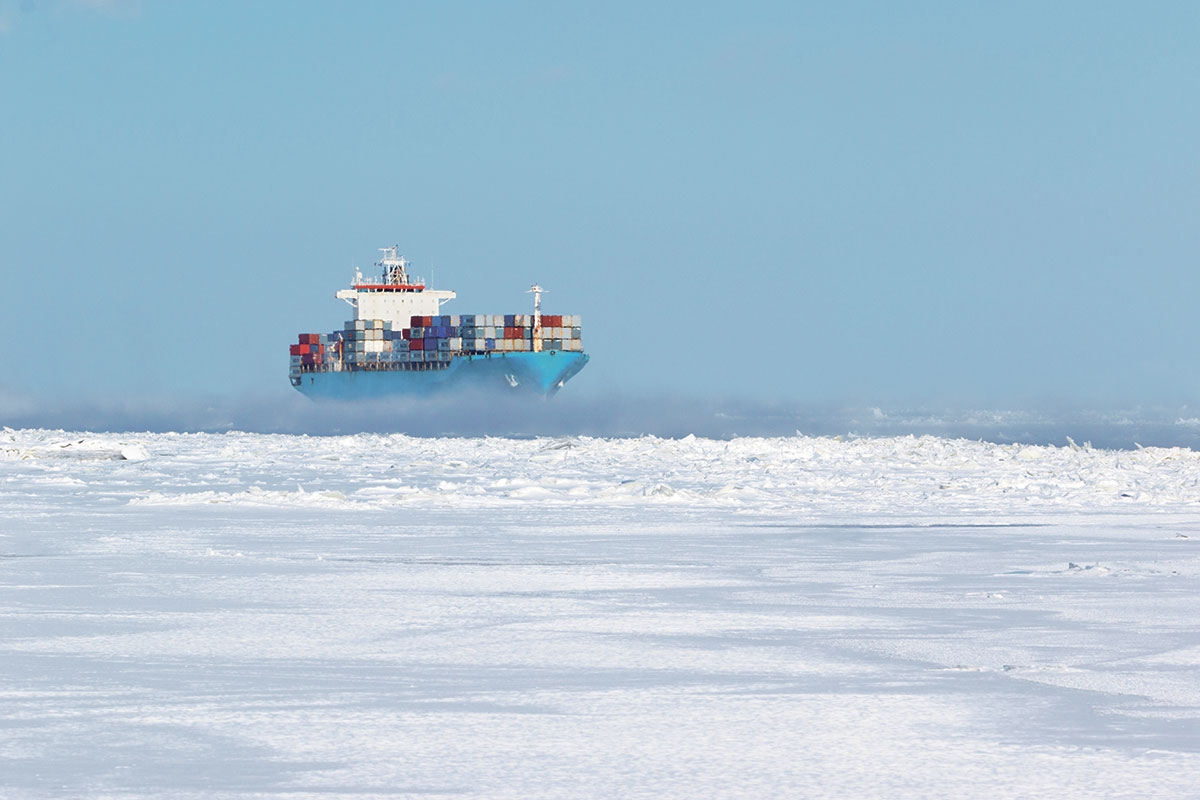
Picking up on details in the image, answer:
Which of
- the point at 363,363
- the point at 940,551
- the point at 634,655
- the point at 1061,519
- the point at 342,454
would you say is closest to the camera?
the point at 634,655

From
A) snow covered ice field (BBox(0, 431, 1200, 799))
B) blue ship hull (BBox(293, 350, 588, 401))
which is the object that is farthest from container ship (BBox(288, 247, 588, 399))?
snow covered ice field (BBox(0, 431, 1200, 799))

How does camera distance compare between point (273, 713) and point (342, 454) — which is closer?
point (273, 713)

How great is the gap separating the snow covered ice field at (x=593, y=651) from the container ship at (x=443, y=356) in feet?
229

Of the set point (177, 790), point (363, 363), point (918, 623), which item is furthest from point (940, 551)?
point (363, 363)

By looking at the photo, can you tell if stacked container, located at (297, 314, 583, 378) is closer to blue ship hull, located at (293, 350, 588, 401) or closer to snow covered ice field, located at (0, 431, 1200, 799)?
blue ship hull, located at (293, 350, 588, 401)

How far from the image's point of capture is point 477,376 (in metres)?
83.6

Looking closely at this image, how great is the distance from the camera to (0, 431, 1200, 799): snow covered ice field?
4.12 meters

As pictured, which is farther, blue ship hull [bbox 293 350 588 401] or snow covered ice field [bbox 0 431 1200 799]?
blue ship hull [bbox 293 350 588 401]

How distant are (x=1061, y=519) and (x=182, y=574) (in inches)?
318

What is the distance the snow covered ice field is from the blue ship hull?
228 feet

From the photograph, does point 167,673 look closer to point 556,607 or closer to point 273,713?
point 273,713

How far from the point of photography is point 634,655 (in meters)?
5.96

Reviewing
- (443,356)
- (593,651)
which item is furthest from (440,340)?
(593,651)

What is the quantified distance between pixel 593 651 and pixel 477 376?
256 feet
